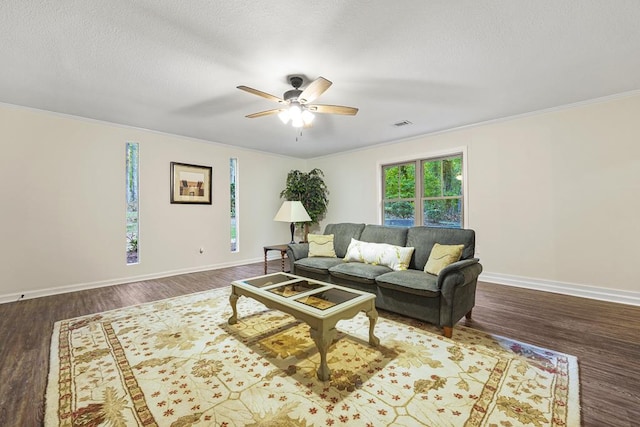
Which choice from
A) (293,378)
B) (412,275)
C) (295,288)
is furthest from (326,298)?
(412,275)

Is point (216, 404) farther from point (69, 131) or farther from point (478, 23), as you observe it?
point (69, 131)

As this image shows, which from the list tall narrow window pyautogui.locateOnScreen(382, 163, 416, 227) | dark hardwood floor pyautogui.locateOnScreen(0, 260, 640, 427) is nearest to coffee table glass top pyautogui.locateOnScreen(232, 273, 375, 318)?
dark hardwood floor pyautogui.locateOnScreen(0, 260, 640, 427)

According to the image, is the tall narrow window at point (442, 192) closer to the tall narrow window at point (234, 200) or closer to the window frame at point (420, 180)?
the window frame at point (420, 180)

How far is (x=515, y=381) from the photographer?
5.97 ft

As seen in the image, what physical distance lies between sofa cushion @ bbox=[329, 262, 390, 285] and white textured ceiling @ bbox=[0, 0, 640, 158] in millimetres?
2055

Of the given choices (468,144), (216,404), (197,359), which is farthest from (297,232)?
(216,404)

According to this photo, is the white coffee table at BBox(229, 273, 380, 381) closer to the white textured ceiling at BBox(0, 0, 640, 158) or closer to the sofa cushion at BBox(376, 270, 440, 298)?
the sofa cushion at BBox(376, 270, 440, 298)

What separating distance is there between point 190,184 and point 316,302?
3986 mm

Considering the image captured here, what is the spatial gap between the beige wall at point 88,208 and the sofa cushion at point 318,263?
2.46m

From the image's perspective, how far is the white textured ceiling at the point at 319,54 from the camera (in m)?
1.91

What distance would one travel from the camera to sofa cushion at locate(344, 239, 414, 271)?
3.18m

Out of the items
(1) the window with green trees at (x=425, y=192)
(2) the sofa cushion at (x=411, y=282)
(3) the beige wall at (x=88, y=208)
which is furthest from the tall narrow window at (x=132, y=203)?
(1) the window with green trees at (x=425, y=192)

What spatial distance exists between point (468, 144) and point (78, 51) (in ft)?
16.5

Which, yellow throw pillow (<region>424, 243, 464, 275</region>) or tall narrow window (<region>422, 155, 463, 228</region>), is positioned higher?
tall narrow window (<region>422, 155, 463, 228</region>)
